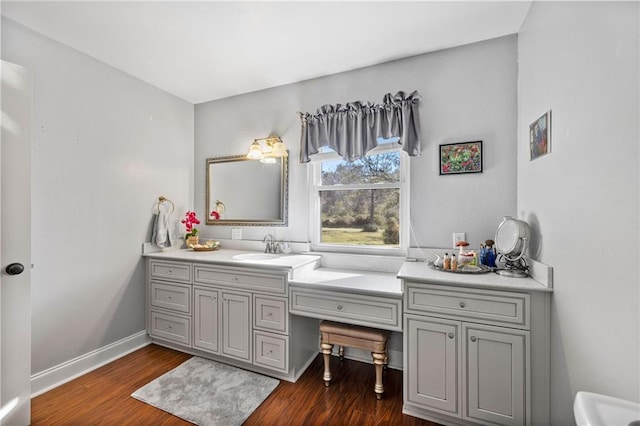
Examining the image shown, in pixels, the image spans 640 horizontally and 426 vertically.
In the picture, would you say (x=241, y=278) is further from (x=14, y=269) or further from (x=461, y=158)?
(x=461, y=158)

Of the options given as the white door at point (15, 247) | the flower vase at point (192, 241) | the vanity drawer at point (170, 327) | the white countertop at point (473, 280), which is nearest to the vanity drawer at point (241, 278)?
the vanity drawer at point (170, 327)

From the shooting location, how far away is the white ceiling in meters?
1.72

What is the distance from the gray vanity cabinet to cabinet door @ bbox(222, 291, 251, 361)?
119 centimetres

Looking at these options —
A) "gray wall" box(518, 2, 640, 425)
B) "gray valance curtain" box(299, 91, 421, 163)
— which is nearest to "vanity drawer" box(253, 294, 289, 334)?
"gray valance curtain" box(299, 91, 421, 163)

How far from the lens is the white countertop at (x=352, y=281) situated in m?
1.81

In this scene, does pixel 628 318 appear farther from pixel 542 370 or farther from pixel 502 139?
pixel 502 139

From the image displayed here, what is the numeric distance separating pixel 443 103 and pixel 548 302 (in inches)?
60.4

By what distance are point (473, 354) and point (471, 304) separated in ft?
0.93

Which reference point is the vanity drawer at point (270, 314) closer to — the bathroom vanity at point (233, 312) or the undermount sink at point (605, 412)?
the bathroom vanity at point (233, 312)

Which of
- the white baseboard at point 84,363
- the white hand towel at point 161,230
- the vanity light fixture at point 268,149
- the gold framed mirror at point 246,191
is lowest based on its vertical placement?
the white baseboard at point 84,363

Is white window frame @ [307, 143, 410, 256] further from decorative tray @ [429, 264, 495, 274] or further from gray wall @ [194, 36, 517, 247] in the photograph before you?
decorative tray @ [429, 264, 495, 274]

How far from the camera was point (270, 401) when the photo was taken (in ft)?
6.06

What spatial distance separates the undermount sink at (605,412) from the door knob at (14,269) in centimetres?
245

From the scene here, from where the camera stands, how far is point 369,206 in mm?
2469
